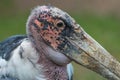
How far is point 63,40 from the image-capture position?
6613 millimetres

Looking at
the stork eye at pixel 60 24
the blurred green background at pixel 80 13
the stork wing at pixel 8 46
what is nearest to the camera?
the stork eye at pixel 60 24

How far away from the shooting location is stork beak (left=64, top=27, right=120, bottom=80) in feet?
21.4

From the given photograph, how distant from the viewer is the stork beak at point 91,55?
257 inches

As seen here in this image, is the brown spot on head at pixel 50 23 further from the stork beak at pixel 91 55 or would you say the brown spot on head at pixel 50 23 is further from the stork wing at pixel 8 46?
the stork wing at pixel 8 46

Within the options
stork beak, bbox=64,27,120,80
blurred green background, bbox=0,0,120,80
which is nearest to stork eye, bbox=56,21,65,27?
stork beak, bbox=64,27,120,80

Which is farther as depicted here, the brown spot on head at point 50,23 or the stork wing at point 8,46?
the stork wing at point 8,46

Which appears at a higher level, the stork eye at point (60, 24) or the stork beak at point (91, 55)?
the stork eye at point (60, 24)

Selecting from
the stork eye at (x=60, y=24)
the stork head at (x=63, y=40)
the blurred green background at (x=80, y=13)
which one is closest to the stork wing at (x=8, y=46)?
the stork head at (x=63, y=40)

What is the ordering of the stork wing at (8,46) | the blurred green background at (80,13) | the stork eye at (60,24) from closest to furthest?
the stork eye at (60,24)
the stork wing at (8,46)
the blurred green background at (80,13)

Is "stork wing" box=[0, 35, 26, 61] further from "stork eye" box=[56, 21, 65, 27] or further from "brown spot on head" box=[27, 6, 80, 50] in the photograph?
"stork eye" box=[56, 21, 65, 27]

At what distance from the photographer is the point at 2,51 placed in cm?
673

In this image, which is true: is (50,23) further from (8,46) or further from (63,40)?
(8,46)

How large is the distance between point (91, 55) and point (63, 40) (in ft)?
0.94

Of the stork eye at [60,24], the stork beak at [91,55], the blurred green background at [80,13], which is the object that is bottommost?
the stork beak at [91,55]
